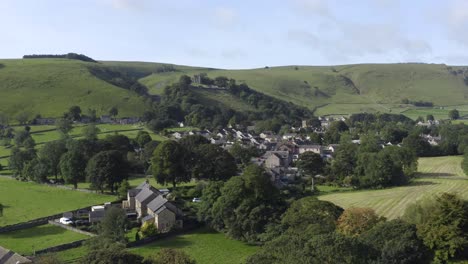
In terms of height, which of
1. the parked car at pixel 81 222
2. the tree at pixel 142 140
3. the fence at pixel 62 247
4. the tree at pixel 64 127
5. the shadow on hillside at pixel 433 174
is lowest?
the fence at pixel 62 247

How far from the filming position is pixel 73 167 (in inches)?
2479

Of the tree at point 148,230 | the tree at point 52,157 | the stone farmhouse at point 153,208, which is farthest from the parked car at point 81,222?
the tree at point 52,157

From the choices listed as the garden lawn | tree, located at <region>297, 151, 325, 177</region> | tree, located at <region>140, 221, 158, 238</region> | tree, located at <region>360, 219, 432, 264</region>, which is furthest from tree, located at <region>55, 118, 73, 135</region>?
tree, located at <region>360, 219, 432, 264</region>

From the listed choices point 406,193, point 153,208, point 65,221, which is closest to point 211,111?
point 406,193

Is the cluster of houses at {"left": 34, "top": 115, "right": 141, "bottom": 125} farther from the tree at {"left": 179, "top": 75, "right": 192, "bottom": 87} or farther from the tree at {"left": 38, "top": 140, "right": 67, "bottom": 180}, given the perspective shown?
the tree at {"left": 38, "top": 140, "right": 67, "bottom": 180}

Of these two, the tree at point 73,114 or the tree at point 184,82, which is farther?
the tree at point 184,82

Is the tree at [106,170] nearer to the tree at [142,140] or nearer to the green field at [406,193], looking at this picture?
the green field at [406,193]

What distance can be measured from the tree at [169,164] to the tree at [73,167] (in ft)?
32.4

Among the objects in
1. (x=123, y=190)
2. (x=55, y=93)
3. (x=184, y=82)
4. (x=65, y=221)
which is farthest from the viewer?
(x=184, y=82)

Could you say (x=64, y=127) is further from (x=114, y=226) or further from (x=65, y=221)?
(x=114, y=226)

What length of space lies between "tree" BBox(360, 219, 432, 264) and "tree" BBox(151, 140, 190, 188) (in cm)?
3127

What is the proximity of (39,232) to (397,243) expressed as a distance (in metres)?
31.1

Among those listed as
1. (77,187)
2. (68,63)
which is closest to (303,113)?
(68,63)

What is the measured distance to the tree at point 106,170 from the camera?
193 ft
